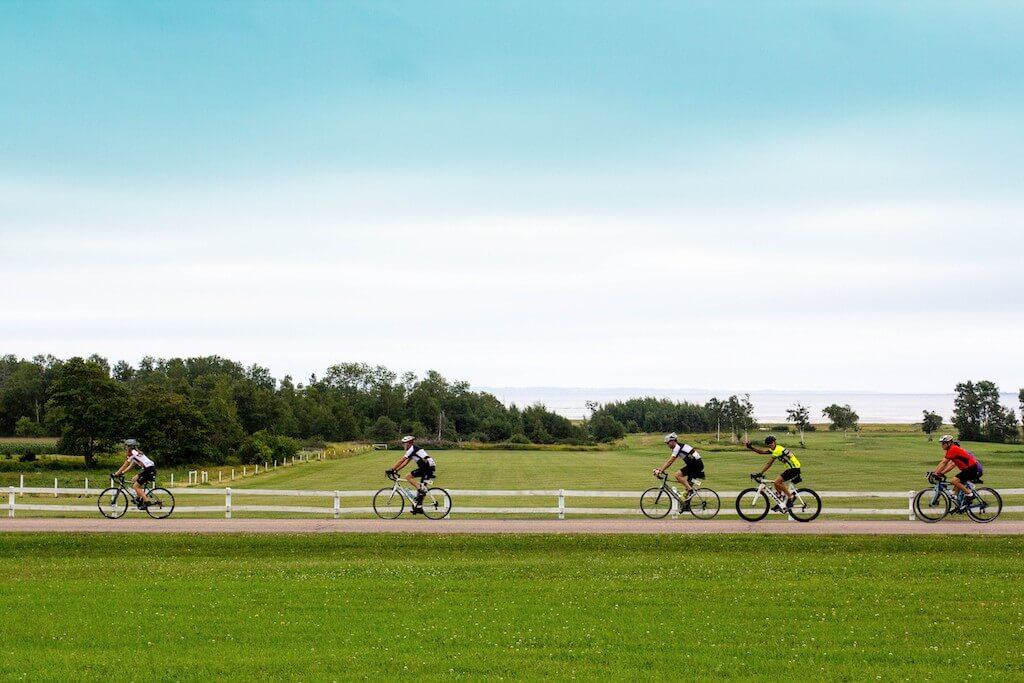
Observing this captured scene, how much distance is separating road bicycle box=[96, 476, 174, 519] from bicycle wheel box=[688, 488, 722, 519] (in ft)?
46.8

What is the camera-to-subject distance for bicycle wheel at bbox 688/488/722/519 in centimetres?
2722

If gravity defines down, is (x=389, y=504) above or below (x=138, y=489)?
below

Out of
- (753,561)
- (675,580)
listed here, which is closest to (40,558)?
(675,580)

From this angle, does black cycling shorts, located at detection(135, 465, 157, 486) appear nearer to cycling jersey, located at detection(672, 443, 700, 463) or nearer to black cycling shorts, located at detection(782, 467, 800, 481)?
cycling jersey, located at detection(672, 443, 700, 463)

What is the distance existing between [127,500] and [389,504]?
7.28 meters

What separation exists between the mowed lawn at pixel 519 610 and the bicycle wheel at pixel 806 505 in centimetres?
372

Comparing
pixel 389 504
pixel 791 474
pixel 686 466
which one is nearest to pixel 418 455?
pixel 389 504

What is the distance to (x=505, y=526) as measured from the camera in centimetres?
2573

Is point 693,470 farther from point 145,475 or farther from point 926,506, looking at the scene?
point 145,475

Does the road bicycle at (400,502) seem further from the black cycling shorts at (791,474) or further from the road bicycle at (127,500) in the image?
the black cycling shorts at (791,474)

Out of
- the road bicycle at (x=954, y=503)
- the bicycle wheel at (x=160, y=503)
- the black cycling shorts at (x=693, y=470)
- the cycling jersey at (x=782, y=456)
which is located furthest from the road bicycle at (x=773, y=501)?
the bicycle wheel at (x=160, y=503)

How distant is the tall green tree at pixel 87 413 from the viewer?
10675 cm

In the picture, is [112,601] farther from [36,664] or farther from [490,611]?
[490,611]

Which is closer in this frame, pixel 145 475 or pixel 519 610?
pixel 519 610
